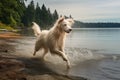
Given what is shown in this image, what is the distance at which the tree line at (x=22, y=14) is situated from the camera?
53.4 metres

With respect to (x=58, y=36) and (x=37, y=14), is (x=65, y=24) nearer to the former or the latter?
(x=58, y=36)

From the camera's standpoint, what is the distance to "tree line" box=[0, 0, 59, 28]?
53.4m

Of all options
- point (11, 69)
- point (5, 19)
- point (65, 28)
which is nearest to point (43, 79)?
point (11, 69)

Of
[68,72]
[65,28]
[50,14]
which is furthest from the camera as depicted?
[50,14]

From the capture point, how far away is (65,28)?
40.2 feet

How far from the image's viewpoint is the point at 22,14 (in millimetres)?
65562

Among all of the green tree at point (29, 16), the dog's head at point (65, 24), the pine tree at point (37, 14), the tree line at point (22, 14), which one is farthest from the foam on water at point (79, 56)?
the pine tree at point (37, 14)

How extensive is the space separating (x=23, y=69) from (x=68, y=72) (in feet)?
5.38

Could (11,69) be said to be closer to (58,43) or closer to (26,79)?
(26,79)

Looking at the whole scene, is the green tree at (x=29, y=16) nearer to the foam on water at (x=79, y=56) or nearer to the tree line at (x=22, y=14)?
the tree line at (x=22, y=14)

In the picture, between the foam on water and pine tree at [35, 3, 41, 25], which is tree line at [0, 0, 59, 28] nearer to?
pine tree at [35, 3, 41, 25]

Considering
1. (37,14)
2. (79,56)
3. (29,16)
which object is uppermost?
(79,56)

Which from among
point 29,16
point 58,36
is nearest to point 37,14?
point 29,16

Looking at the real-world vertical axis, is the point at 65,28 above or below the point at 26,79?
above
